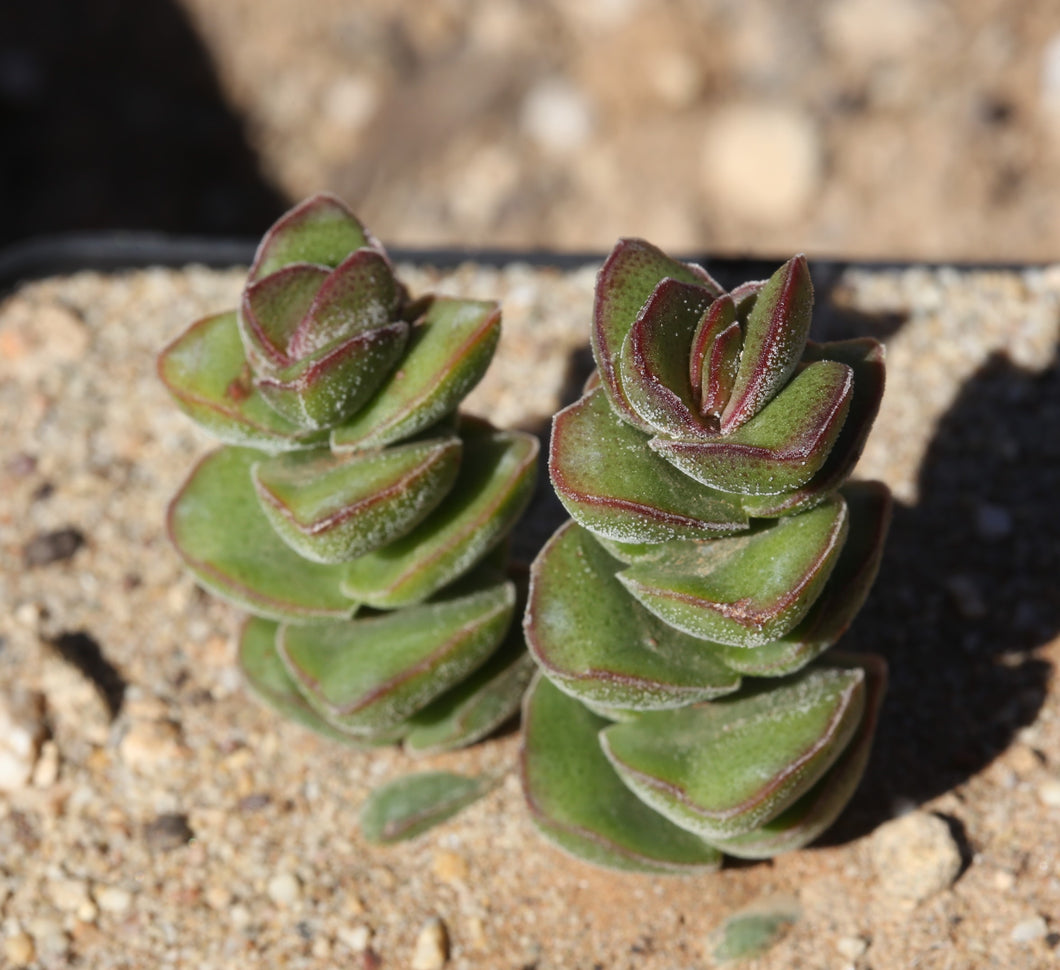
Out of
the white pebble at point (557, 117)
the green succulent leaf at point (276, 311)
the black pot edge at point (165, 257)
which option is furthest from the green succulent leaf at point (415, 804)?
the white pebble at point (557, 117)

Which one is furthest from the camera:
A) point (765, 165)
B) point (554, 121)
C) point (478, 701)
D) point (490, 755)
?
point (554, 121)

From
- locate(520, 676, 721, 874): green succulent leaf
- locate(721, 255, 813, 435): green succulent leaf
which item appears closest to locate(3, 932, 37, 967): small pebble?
locate(520, 676, 721, 874): green succulent leaf

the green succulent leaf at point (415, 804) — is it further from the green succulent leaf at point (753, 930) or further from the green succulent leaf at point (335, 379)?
the green succulent leaf at point (335, 379)

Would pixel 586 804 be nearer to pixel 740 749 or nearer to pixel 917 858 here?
pixel 740 749

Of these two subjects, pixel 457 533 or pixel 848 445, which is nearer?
pixel 848 445

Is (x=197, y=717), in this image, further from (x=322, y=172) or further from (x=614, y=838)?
(x=322, y=172)

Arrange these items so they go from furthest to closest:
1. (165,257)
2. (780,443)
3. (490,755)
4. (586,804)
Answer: (165,257)
(490,755)
(586,804)
(780,443)

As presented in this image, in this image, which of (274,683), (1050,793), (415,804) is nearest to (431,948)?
(415,804)
